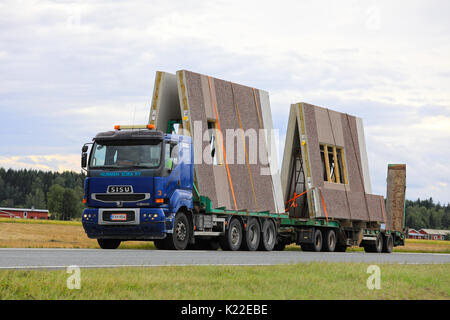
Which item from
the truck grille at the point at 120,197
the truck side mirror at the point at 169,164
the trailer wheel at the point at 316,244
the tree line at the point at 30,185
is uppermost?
the tree line at the point at 30,185

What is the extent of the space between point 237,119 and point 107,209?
21.4 ft

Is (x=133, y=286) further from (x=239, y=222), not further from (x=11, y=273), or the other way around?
(x=239, y=222)

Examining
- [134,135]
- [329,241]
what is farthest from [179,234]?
[329,241]

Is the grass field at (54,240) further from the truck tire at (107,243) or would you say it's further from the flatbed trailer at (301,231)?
the flatbed trailer at (301,231)

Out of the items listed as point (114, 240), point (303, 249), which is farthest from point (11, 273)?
point (303, 249)

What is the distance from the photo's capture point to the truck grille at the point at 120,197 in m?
19.0

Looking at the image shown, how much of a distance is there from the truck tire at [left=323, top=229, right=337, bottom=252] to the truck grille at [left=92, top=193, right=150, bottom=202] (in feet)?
35.6

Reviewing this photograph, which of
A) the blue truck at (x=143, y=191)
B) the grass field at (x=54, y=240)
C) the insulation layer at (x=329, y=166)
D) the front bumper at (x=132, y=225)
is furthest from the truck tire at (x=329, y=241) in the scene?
the front bumper at (x=132, y=225)

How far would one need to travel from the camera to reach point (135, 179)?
19.0 metres

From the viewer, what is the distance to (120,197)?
19109 millimetres

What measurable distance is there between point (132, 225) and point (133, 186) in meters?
1.04

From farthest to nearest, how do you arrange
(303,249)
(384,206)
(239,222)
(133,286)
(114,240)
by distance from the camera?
(384,206)
(303,249)
(239,222)
(114,240)
(133,286)

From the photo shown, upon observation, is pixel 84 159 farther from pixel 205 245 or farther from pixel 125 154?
pixel 205 245

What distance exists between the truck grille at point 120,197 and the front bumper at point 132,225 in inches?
10.9
